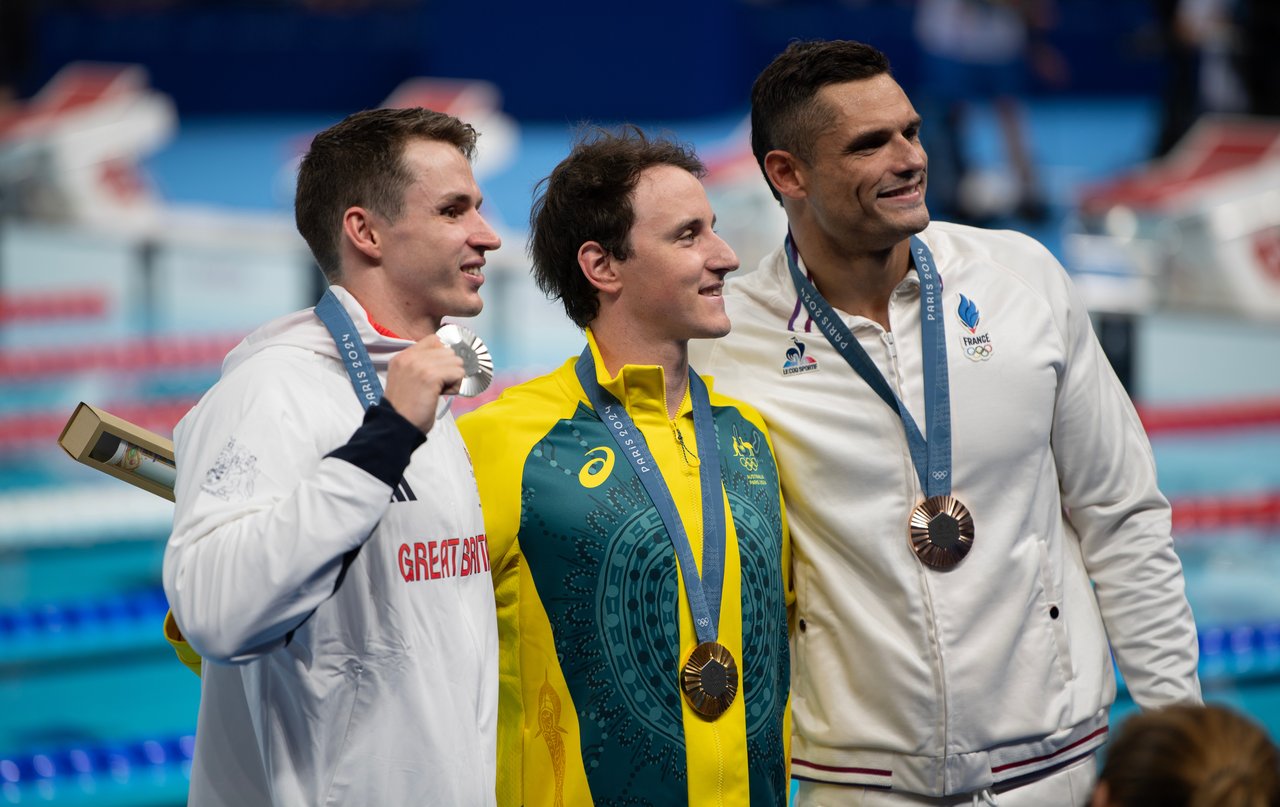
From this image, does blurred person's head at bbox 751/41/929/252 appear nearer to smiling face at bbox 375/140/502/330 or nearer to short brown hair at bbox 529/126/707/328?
short brown hair at bbox 529/126/707/328

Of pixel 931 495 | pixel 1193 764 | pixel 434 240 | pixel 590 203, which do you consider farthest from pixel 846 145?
pixel 1193 764

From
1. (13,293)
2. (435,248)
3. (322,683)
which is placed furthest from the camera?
(13,293)

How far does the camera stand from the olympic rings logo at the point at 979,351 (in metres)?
2.41

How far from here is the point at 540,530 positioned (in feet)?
7.29

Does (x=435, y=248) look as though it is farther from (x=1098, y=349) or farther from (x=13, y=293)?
(x=13, y=293)

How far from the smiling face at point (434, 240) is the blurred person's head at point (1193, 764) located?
1.00 metres

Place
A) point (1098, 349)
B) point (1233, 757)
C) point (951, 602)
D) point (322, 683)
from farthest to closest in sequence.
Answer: point (1098, 349)
point (951, 602)
point (322, 683)
point (1233, 757)

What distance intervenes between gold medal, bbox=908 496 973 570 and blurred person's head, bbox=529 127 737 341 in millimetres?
395

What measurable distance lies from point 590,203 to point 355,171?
0.38 meters

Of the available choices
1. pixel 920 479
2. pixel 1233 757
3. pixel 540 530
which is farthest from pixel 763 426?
pixel 1233 757

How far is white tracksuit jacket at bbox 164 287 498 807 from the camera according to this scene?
1.79m

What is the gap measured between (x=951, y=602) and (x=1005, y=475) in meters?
0.21

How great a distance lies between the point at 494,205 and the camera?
1291 centimetres

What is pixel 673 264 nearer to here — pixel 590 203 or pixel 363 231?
pixel 590 203
